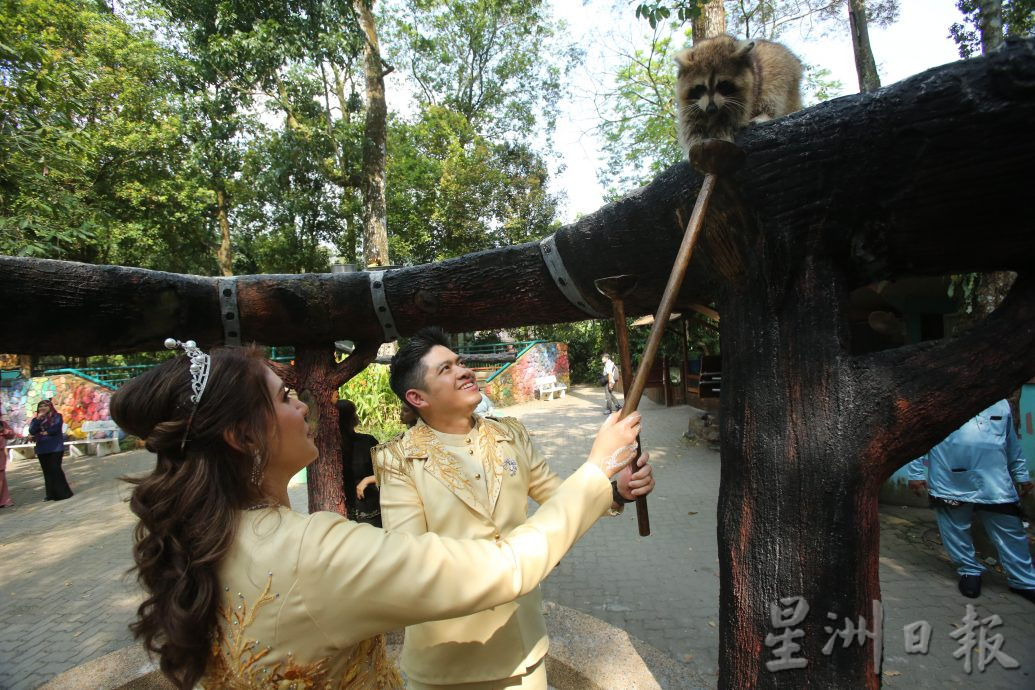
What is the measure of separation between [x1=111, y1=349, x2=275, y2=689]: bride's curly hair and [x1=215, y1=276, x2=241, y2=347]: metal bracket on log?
159 centimetres

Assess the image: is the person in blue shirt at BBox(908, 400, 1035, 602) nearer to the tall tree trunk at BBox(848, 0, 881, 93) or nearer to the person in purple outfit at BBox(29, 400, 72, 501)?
the tall tree trunk at BBox(848, 0, 881, 93)

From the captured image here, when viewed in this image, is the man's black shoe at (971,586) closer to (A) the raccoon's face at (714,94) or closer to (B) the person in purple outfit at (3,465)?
(A) the raccoon's face at (714,94)

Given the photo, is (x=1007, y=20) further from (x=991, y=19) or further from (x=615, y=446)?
(x=615, y=446)

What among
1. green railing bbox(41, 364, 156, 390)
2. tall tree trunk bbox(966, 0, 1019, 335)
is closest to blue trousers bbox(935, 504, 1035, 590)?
tall tree trunk bbox(966, 0, 1019, 335)

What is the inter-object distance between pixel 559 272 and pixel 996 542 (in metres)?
4.34

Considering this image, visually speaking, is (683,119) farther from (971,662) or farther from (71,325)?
(971,662)

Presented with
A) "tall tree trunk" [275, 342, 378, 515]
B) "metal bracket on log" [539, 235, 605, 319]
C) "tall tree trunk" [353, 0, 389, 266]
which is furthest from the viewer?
"tall tree trunk" [353, 0, 389, 266]

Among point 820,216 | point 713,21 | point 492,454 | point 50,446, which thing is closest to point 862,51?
point 713,21

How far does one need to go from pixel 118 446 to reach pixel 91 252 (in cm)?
643

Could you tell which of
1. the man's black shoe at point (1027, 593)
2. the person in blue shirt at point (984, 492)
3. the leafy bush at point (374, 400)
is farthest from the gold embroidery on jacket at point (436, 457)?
the leafy bush at point (374, 400)

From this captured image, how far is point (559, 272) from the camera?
233 centimetres

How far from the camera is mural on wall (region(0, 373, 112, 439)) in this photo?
12.4 meters

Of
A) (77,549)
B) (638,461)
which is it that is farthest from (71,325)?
(77,549)

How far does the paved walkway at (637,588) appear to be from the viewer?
3.74 meters
